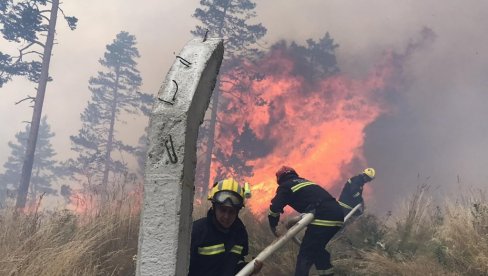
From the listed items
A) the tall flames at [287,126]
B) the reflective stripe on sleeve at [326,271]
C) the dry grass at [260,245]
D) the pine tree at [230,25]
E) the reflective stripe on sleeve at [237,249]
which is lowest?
the reflective stripe on sleeve at [326,271]

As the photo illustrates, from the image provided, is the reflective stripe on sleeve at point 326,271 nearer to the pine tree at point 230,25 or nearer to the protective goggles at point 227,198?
the protective goggles at point 227,198

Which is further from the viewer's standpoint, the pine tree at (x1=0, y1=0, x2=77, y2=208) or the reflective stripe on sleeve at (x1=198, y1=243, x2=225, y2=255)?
the pine tree at (x1=0, y1=0, x2=77, y2=208)

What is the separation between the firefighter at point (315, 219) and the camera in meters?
5.26

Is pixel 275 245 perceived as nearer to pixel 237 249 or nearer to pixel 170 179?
pixel 237 249

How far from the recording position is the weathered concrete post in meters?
2.60

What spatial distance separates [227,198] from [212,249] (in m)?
0.42

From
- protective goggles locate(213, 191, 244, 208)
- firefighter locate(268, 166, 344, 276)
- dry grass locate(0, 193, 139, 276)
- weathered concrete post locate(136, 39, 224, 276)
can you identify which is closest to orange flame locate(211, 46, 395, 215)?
dry grass locate(0, 193, 139, 276)

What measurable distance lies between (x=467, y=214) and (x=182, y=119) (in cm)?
491

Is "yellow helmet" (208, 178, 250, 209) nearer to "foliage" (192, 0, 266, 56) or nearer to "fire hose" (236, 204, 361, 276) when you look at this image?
"fire hose" (236, 204, 361, 276)

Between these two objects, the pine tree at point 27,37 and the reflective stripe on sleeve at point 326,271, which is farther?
the pine tree at point 27,37

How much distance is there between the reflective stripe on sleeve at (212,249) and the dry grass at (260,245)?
141 cm

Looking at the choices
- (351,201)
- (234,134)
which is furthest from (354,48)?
(351,201)

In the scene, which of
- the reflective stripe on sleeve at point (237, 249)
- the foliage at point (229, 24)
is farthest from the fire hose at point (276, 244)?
the foliage at point (229, 24)

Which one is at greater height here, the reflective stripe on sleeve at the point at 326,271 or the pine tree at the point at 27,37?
the pine tree at the point at 27,37
